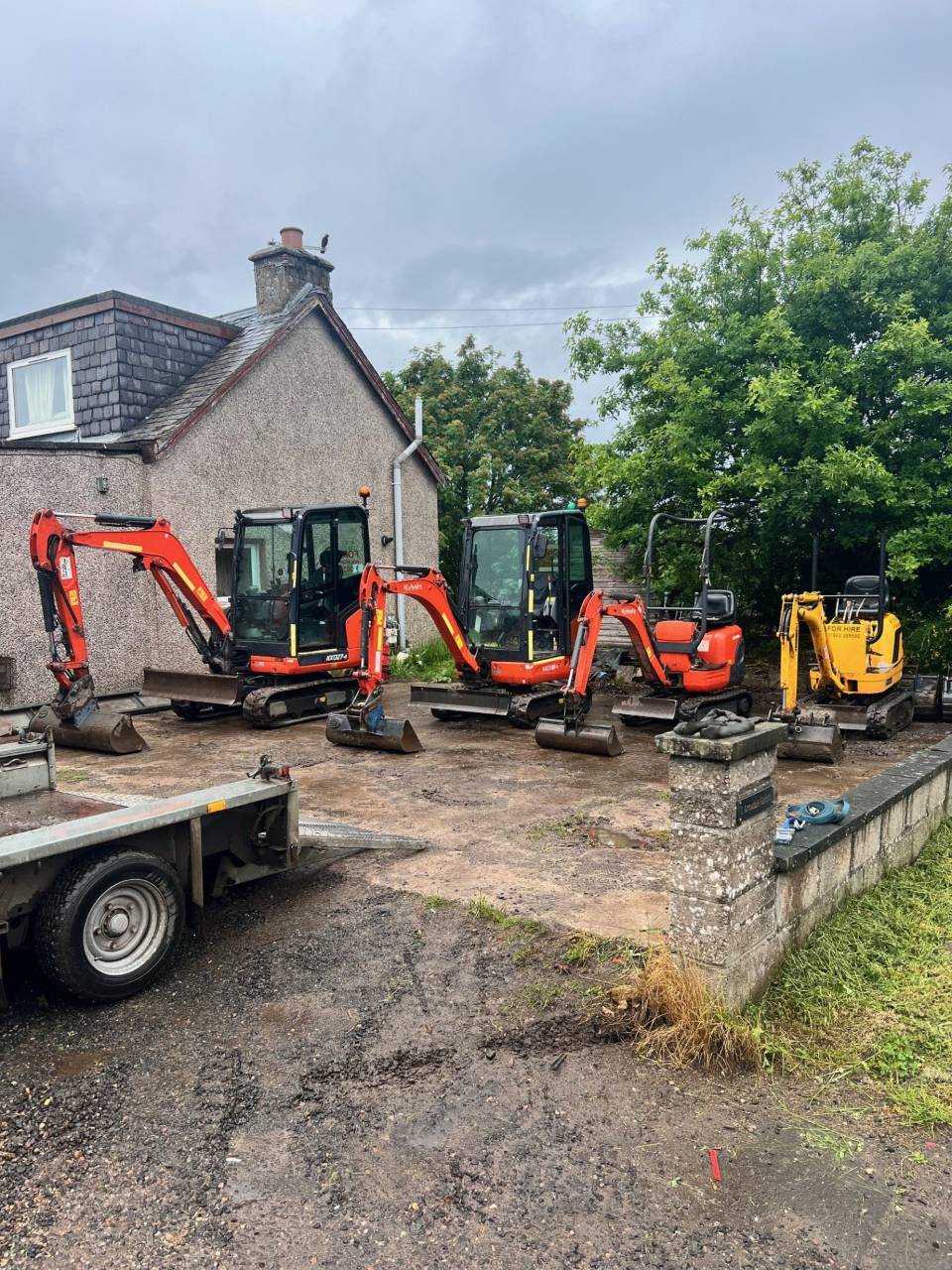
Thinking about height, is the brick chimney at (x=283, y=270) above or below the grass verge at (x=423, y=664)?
above

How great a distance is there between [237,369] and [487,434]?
1269cm

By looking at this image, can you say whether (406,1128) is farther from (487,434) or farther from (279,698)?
(487,434)

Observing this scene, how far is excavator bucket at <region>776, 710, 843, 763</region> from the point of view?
886cm

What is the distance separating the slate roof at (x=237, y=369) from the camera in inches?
496

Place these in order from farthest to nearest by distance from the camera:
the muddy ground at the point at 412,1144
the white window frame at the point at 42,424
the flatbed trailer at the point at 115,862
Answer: the white window frame at the point at 42,424 → the flatbed trailer at the point at 115,862 → the muddy ground at the point at 412,1144

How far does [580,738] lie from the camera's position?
927cm

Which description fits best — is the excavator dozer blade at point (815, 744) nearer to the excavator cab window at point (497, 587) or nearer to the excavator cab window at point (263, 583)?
the excavator cab window at point (497, 587)

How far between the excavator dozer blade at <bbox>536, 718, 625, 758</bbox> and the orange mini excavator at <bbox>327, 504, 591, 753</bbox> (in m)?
0.94

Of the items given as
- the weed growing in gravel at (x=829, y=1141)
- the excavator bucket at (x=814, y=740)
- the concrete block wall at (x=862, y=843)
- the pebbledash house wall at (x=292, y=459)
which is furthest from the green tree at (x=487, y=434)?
the weed growing in gravel at (x=829, y=1141)

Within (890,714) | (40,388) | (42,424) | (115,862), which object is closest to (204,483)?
(42,424)

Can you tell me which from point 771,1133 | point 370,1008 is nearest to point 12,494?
point 370,1008

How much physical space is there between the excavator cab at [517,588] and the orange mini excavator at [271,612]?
68.0 inches

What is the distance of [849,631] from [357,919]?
7.30 m

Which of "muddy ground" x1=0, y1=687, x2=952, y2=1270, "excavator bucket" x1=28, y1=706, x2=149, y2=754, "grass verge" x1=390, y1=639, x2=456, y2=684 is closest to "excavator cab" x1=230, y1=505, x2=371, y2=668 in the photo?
"excavator bucket" x1=28, y1=706, x2=149, y2=754
